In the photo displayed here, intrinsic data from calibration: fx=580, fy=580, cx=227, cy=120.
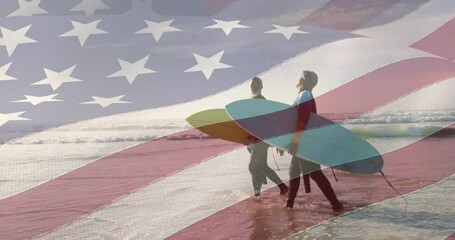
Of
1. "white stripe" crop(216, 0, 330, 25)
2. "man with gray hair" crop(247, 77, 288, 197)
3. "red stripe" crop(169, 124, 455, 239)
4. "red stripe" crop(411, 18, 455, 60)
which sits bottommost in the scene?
"red stripe" crop(169, 124, 455, 239)

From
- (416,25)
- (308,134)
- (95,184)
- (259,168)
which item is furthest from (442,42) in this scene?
(95,184)

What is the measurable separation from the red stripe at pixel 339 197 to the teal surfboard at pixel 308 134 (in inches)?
2.1

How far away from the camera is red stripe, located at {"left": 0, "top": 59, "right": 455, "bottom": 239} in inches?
57.2

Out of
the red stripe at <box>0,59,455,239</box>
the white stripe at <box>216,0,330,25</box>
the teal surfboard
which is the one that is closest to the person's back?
the teal surfboard

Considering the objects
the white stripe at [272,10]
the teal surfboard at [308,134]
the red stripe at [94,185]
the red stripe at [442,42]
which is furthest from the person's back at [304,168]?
the red stripe at [442,42]

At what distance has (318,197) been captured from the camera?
157 cm

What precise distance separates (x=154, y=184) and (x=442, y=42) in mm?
998

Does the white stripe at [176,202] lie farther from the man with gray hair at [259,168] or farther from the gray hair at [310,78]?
the gray hair at [310,78]

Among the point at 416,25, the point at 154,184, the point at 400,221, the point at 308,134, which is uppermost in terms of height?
the point at 416,25

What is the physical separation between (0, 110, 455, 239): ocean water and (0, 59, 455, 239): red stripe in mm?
18

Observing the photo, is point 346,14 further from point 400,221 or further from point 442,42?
point 400,221

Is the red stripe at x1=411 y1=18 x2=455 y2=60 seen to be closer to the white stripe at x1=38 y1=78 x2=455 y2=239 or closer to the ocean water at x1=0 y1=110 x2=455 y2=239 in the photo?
the ocean water at x1=0 y1=110 x2=455 y2=239
